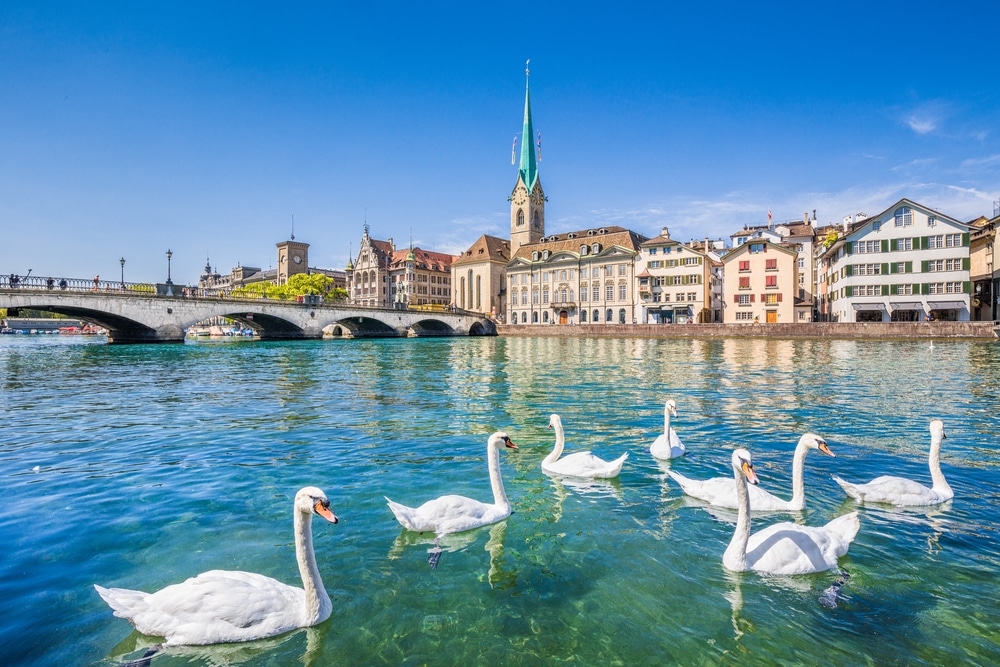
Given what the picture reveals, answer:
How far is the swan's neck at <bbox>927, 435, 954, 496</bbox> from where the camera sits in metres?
7.01

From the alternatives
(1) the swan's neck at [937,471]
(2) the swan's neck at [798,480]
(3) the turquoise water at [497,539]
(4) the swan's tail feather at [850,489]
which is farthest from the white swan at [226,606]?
(1) the swan's neck at [937,471]

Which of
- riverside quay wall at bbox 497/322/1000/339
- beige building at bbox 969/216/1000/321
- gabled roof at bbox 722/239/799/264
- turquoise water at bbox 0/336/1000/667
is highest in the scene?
gabled roof at bbox 722/239/799/264

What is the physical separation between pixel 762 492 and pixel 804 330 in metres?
59.4

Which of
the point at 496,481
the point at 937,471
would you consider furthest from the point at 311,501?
the point at 937,471

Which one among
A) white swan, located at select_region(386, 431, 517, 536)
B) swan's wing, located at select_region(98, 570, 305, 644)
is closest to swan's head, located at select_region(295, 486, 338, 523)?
swan's wing, located at select_region(98, 570, 305, 644)

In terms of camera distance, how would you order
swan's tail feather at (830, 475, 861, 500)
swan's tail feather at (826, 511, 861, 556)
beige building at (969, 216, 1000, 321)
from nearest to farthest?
1. swan's tail feather at (826, 511, 861, 556)
2. swan's tail feather at (830, 475, 861, 500)
3. beige building at (969, 216, 1000, 321)

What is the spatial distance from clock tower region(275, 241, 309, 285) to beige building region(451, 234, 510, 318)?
41.5m

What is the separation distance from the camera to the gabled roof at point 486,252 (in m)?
114

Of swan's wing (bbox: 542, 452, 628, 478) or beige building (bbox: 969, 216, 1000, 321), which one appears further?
beige building (bbox: 969, 216, 1000, 321)

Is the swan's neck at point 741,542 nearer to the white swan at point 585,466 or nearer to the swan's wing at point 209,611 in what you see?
the white swan at point 585,466

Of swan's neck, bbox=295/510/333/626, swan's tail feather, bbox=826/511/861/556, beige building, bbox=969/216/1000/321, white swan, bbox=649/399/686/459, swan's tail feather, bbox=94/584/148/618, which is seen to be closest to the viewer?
swan's tail feather, bbox=94/584/148/618

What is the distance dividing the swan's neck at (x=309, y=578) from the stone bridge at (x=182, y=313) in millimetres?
49151

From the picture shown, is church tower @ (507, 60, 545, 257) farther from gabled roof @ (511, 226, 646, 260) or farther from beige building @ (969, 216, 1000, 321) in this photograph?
beige building @ (969, 216, 1000, 321)

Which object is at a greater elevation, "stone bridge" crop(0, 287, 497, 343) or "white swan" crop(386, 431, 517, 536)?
"stone bridge" crop(0, 287, 497, 343)
